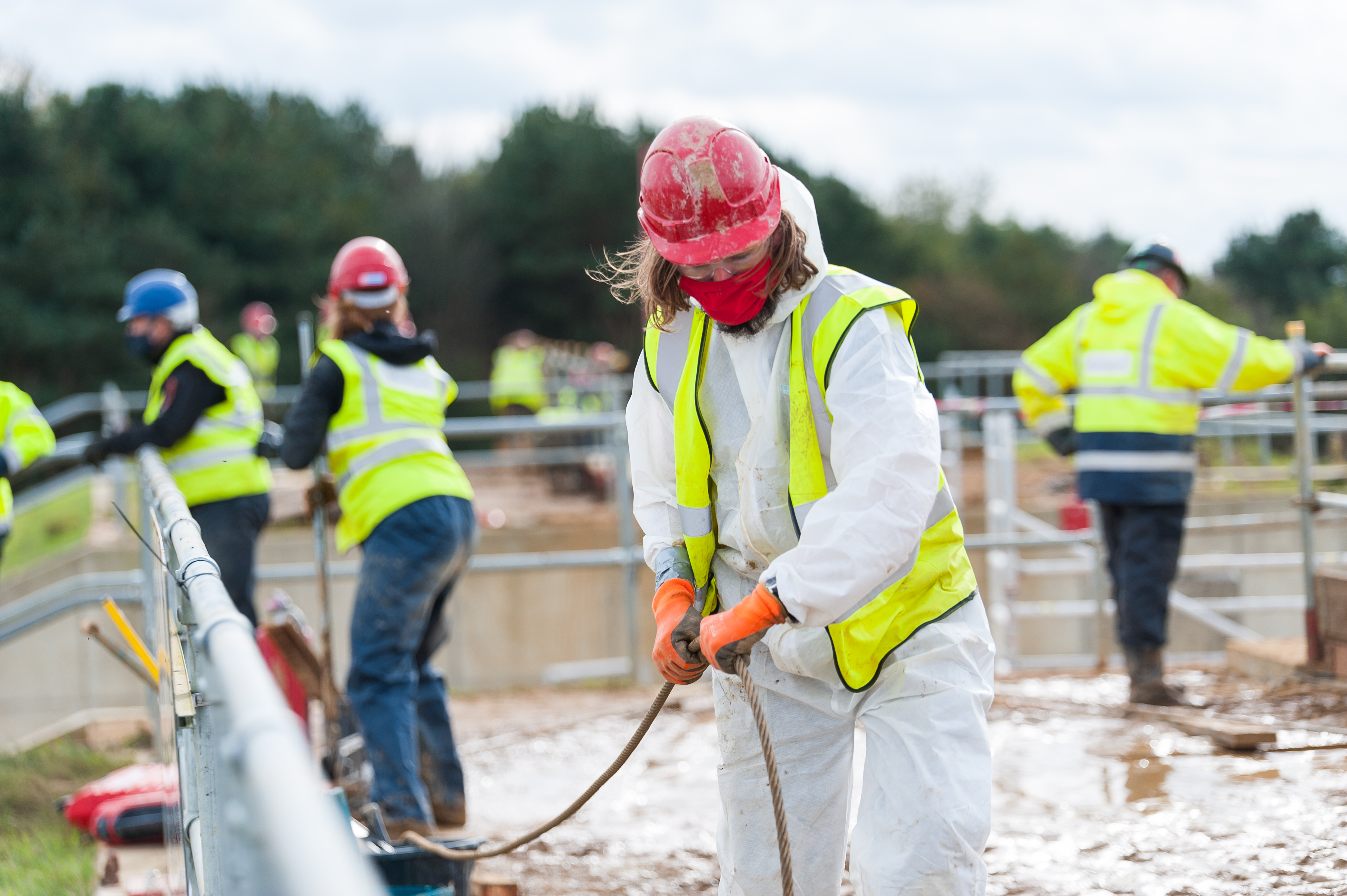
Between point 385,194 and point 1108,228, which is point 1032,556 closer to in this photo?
point 385,194

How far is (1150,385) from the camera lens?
18.0 feet

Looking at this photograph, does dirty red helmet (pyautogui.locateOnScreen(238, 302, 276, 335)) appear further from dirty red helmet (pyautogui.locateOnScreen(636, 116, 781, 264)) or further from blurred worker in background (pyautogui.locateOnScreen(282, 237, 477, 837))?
dirty red helmet (pyautogui.locateOnScreen(636, 116, 781, 264))

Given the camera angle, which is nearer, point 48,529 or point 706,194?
point 706,194

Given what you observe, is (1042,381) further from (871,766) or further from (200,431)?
(871,766)

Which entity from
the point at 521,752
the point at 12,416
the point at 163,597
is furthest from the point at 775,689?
the point at 12,416

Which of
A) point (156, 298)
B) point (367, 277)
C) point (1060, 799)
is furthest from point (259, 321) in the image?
point (1060, 799)

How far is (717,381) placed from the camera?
2559 mm

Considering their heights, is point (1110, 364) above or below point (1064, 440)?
above

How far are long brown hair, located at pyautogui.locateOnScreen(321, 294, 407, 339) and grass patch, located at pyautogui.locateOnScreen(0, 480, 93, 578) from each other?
8666mm

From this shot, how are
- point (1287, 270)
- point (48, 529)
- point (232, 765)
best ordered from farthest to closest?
point (1287, 270) → point (48, 529) → point (232, 765)

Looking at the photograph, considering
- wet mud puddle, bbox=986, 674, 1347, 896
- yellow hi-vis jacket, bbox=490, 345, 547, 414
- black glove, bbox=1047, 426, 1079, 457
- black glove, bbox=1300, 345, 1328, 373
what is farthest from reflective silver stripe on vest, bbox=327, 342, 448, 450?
yellow hi-vis jacket, bbox=490, 345, 547, 414

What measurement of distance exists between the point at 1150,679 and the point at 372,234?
2413 centimetres

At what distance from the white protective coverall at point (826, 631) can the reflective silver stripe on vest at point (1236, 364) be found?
328 cm

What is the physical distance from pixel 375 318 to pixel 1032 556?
8.98 metres
